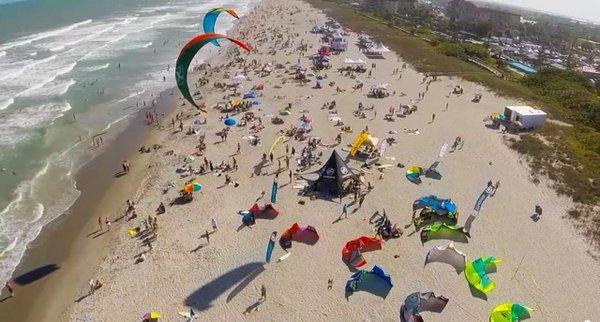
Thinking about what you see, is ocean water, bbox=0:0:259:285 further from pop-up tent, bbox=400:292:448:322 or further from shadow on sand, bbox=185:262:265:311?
pop-up tent, bbox=400:292:448:322

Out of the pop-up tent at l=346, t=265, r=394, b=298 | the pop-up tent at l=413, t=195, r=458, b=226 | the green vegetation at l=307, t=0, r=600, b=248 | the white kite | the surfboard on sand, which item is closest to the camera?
the pop-up tent at l=346, t=265, r=394, b=298

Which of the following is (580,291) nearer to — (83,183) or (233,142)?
(233,142)

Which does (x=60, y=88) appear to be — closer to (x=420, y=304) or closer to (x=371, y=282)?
(x=371, y=282)

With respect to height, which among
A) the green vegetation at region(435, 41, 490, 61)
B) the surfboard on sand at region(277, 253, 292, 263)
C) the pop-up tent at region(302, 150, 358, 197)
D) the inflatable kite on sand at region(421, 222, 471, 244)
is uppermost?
the green vegetation at region(435, 41, 490, 61)

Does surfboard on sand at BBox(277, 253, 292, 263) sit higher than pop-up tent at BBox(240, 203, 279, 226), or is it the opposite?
pop-up tent at BBox(240, 203, 279, 226)

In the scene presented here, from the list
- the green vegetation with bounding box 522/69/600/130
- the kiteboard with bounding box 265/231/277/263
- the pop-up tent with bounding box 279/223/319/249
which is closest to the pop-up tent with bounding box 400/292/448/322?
the pop-up tent with bounding box 279/223/319/249

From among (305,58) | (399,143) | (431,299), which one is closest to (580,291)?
(431,299)

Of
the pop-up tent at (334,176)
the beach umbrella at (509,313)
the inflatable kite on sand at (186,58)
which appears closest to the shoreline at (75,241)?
the inflatable kite on sand at (186,58)
